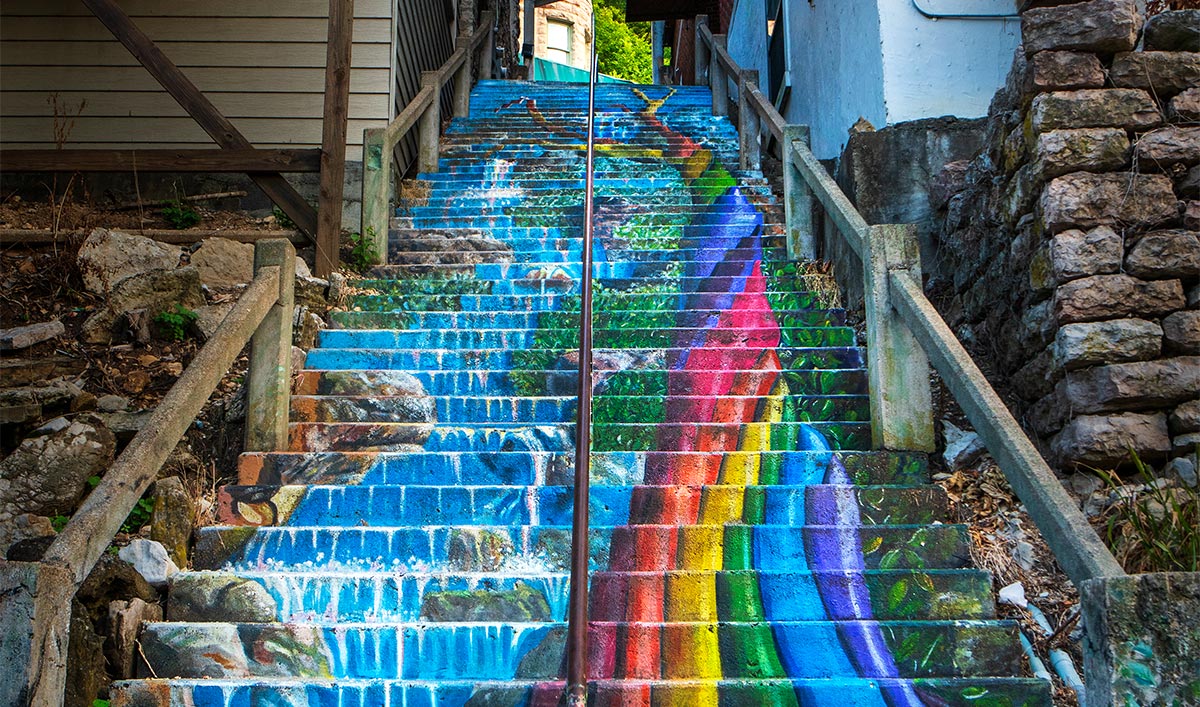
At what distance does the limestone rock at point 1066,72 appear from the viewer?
4.79 meters

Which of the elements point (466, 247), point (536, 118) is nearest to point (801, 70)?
point (536, 118)

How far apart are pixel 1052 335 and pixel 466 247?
4214 mm

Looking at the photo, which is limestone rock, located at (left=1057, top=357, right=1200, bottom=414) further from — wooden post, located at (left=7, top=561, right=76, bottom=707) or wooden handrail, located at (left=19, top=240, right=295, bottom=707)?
wooden post, located at (left=7, top=561, right=76, bottom=707)

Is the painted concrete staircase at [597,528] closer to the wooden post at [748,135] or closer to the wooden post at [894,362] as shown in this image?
the wooden post at [894,362]

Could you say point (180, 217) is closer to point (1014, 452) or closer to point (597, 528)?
point (597, 528)

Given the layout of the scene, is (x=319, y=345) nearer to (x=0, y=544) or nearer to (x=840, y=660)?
(x=0, y=544)

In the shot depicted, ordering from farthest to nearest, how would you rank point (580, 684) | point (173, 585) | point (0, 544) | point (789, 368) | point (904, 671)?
point (789, 368), point (0, 544), point (173, 585), point (904, 671), point (580, 684)

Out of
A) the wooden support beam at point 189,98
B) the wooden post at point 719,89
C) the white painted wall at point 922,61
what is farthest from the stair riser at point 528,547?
the wooden post at point 719,89

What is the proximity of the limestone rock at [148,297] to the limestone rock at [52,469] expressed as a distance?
124cm

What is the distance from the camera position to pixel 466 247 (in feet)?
24.6

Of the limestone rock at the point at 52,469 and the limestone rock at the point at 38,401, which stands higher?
the limestone rock at the point at 38,401

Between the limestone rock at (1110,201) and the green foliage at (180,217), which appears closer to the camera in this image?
the limestone rock at (1110,201)

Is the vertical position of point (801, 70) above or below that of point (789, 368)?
above

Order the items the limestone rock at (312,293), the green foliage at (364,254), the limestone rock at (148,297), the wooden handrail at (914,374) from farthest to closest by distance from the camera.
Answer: the green foliage at (364,254) → the limestone rock at (312,293) → the limestone rock at (148,297) → the wooden handrail at (914,374)
